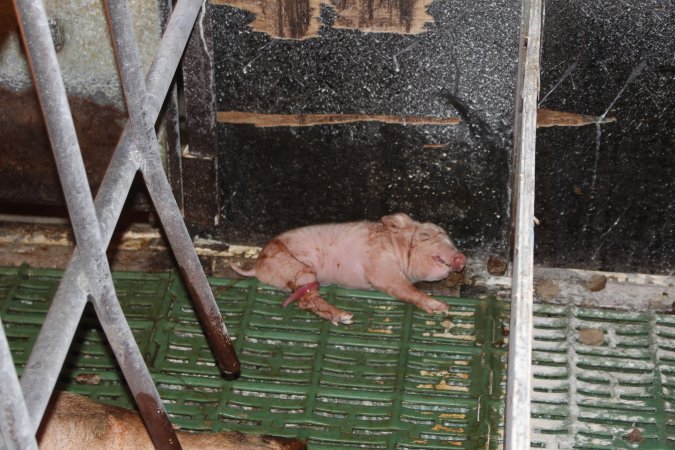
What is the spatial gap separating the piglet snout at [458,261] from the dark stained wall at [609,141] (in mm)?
401

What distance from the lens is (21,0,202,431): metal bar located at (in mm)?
2709

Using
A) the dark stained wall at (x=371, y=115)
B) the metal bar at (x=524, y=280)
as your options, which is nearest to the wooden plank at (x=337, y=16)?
the dark stained wall at (x=371, y=115)

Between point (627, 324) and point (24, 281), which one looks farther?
point (24, 281)

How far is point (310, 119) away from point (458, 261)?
94 cm

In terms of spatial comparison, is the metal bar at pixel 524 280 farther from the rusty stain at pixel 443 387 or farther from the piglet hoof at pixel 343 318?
the piglet hoof at pixel 343 318

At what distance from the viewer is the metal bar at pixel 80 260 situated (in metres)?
2.71

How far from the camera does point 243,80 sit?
4.59 metres

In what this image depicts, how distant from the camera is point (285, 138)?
4715 millimetres

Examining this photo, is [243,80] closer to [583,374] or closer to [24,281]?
[24,281]

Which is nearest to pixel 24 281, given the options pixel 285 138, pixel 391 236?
pixel 285 138

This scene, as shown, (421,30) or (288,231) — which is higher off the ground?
(421,30)

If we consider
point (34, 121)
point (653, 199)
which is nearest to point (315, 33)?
point (34, 121)

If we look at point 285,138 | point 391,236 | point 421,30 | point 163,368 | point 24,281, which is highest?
point 421,30

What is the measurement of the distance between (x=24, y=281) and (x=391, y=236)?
5.78ft
